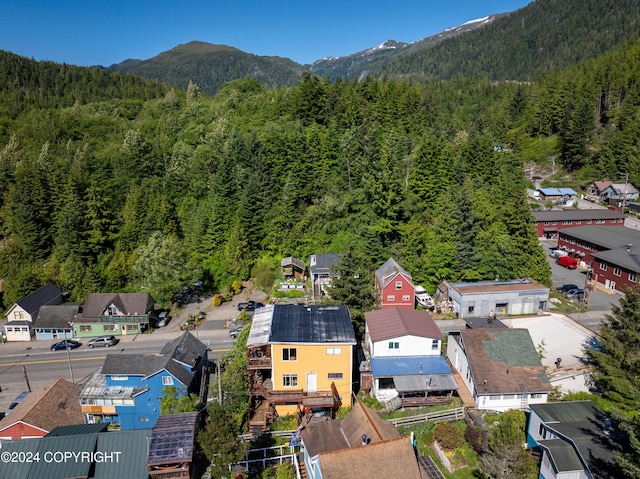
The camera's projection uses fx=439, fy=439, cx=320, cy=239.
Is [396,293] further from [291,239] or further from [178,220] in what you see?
[178,220]

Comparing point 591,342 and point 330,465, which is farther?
point 591,342

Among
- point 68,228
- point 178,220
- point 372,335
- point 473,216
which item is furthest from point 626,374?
point 68,228

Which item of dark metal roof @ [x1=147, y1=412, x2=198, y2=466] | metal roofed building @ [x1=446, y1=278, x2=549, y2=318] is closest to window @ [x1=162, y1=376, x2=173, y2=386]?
dark metal roof @ [x1=147, y1=412, x2=198, y2=466]

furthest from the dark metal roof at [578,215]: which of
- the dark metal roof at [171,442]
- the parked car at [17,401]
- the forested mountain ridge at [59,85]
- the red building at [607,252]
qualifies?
the forested mountain ridge at [59,85]

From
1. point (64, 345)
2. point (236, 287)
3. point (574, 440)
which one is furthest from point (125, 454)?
point (236, 287)

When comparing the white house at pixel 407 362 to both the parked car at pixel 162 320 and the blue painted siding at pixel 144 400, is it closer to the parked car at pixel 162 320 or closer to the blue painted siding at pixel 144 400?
the blue painted siding at pixel 144 400

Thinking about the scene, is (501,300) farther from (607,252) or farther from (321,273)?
(321,273)

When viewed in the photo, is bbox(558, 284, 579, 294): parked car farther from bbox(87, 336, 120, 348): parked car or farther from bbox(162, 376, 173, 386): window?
bbox(87, 336, 120, 348): parked car
